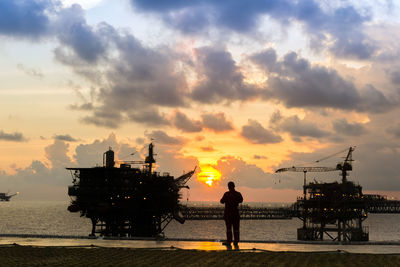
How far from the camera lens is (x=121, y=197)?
334 feet

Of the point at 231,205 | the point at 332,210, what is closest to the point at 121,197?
the point at 332,210

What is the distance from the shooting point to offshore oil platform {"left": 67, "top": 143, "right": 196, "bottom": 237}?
99.7 m

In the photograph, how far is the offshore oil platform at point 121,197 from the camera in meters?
99.7

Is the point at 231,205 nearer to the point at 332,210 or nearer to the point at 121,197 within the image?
the point at 121,197

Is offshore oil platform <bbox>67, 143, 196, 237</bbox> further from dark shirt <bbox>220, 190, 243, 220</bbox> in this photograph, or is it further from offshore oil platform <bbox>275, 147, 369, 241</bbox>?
dark shirt <bbox>220, 190, 243, 220</bbox>

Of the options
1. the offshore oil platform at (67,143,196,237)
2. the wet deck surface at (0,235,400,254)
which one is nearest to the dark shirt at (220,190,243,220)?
the wet deck surface at (0,235,400,254)

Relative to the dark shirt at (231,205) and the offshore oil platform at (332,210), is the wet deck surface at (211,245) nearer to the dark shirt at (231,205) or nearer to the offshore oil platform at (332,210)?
the dark shirt at (231,205)

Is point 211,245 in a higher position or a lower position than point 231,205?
lower

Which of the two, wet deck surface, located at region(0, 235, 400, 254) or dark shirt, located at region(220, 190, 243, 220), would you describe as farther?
wet deck surface, located at region(0, 235, 400, 254)

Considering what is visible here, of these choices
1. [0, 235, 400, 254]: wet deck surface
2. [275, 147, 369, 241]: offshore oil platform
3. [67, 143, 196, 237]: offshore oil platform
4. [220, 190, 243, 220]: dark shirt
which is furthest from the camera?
[275, 147, 369, 241]: offshore oil platform

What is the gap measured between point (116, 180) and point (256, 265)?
87.3m

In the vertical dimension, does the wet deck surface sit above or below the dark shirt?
below

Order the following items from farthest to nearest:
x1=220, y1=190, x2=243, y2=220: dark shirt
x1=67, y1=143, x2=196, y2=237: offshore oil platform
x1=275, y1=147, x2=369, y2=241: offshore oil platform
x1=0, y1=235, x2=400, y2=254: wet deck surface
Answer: x1=275, y1=147, x2=369, y2=241: offshore oil platform, x1=67, y1=143, x2=196, y2=237: offshore oil platform, x1=0, y1=235, x2=400, y2=254: wet deck surface, x1=220, y1=190, x2=243, y2=220: dark shirt

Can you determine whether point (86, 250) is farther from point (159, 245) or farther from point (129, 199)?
point (129, 199)
